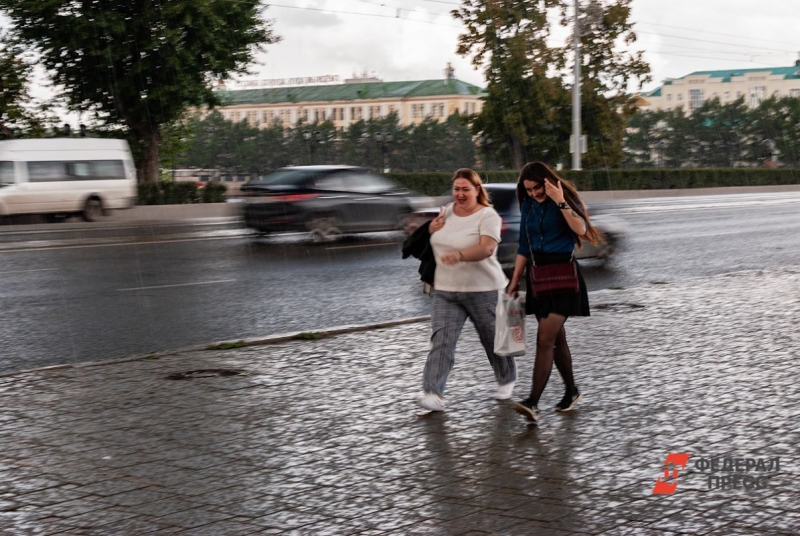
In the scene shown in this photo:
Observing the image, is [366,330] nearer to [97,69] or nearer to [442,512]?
[442,512]

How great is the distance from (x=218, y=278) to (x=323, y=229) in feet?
19.2

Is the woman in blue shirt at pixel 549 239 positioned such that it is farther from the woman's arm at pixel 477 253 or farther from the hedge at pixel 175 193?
the hedge at pixel 175 193

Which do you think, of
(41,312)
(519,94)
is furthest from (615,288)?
(519,94)

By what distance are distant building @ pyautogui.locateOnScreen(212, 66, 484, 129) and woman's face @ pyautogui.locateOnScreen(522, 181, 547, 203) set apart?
121125 millimetres

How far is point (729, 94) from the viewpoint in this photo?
580 ft

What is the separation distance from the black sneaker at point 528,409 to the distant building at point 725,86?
17249cm

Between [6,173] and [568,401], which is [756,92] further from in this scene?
[568,401]

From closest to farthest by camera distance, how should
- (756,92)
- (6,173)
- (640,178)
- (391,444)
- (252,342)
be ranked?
(391,444), (252,342), (6,173), (640,178), (756,92)

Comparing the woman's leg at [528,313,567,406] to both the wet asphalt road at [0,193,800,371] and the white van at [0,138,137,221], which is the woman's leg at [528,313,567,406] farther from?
the white van at [0,138,137,221]

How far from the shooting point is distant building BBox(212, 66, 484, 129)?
132 m

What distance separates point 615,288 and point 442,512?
881 cm

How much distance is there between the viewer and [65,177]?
99.9 ft

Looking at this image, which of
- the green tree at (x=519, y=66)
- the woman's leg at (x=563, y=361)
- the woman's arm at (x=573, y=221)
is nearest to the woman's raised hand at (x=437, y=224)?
the woman's arm at (x=573, y=221)

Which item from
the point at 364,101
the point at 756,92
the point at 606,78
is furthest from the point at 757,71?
the point at 606,78
